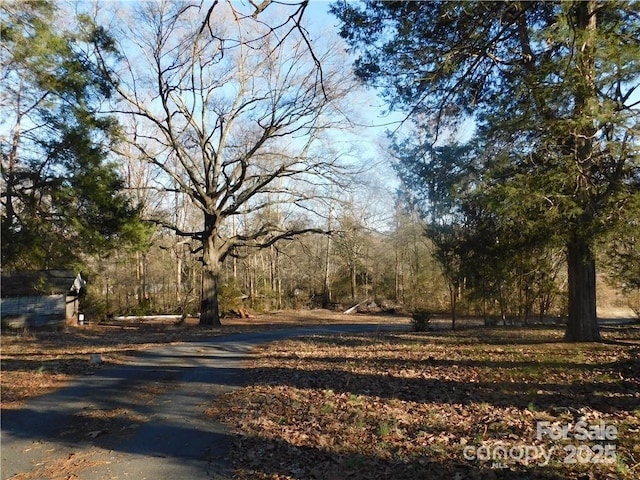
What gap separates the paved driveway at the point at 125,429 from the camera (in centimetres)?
506

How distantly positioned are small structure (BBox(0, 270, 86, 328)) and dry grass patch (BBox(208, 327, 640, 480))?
18.0 meters

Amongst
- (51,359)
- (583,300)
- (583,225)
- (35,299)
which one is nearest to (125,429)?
(51,359)

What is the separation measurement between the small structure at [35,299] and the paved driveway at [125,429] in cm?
1622

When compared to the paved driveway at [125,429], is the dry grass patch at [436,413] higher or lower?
higher

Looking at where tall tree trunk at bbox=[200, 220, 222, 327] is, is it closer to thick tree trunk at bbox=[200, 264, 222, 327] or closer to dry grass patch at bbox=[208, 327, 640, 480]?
thick tree trunk at bbox=[200, 264, 222, 327]

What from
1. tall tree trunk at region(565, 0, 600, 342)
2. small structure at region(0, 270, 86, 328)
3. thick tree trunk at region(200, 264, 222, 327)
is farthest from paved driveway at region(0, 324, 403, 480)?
small structure at region(0, 270, 86, 328)

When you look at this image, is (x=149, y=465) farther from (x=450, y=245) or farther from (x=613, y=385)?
(x=450, y=245)

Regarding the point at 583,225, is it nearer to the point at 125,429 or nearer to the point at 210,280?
the point at 125,429

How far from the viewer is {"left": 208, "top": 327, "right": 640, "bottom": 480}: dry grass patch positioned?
464 cm

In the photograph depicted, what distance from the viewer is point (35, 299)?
23.9 meters

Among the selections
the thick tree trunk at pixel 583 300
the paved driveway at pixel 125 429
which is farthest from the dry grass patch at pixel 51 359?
the thick tree trunk at pixel 583 300

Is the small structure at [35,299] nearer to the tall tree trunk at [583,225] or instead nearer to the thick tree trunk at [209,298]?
the thick tree trunk at [209,298]

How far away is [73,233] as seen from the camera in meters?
14.1

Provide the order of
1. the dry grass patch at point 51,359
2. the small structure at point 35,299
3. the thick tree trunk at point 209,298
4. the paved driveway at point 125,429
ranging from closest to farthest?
the paved driveway at point 125,429
the dry grass patch at point 51,359
the small structure at point 35,299
the thick tree trunk at point 209,298
